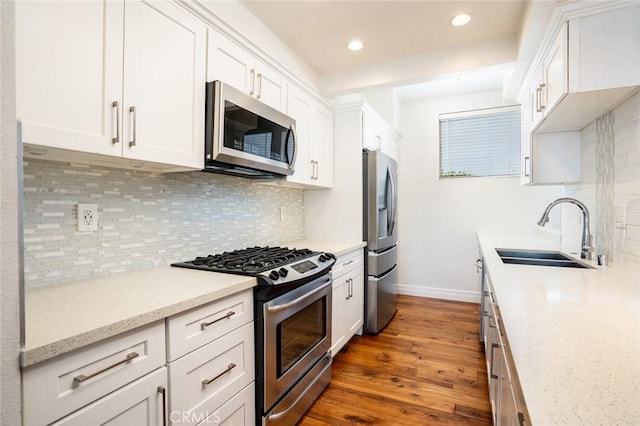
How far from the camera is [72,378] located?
81cm

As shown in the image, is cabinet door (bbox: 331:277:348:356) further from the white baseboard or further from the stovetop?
the white baseboard

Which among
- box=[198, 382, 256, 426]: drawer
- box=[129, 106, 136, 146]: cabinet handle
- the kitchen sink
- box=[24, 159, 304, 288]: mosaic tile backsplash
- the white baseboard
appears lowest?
the white baseboard

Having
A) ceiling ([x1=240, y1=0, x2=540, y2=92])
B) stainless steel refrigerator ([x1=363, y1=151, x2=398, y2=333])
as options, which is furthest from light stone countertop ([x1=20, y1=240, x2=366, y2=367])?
stainless steel refrigerator ([x1=363, y1=151, x2=398, y2=333])

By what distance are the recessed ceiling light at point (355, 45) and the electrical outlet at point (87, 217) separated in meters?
1.99

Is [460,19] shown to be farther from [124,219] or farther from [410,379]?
[410,379]

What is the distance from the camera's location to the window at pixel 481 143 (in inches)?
153

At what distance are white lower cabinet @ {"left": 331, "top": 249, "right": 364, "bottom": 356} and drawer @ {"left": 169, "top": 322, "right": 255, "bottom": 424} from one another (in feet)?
3.47

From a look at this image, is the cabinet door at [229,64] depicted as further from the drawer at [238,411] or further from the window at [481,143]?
the window at [481,143]

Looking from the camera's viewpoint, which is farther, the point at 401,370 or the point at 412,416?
the point at 401,370

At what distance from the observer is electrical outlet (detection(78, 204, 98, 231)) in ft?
4.35

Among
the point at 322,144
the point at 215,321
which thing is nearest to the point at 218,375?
the point at 215,321

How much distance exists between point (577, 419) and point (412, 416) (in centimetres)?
162

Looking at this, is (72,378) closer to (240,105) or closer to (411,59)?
(240,105)

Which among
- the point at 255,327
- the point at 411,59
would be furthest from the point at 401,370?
the point at 411,59
